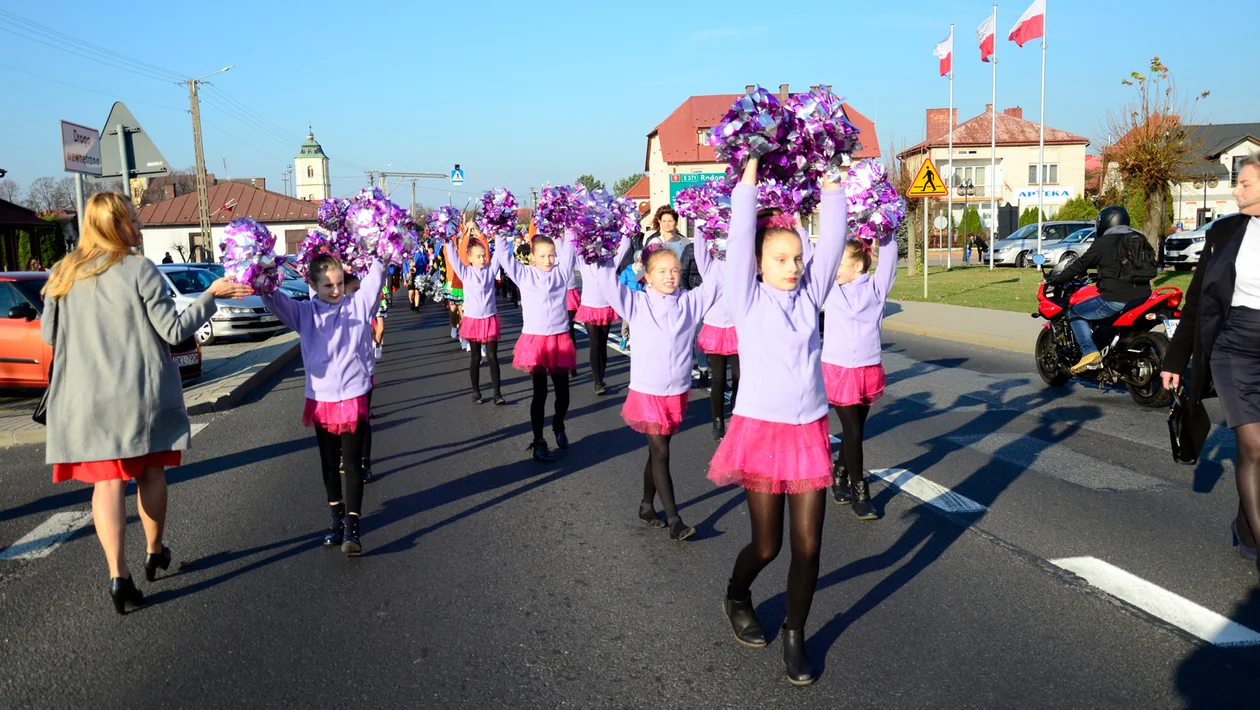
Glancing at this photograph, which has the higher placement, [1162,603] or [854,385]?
[854,385]

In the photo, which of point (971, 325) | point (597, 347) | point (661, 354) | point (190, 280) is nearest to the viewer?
point (661, 354)

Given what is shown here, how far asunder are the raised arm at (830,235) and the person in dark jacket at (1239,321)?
2036mm

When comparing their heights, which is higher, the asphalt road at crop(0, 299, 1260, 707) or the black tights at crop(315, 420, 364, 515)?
the black tights at crop(315, 420, 364, 515)

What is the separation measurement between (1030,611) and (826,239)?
1.96 metres

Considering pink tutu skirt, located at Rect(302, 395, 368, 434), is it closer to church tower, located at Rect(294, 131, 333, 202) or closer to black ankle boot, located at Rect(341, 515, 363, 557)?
black ankle boot, located at Rect(341, 515, 363, 557)

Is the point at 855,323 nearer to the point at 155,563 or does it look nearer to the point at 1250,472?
the point at 1250,472

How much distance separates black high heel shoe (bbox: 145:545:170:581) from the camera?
5.04 meters

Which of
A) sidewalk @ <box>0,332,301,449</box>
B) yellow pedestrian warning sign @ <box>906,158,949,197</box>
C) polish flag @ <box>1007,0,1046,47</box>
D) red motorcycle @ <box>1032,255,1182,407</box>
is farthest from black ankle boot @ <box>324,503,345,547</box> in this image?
polish flag @ <box>1007,0,1046,47</box>

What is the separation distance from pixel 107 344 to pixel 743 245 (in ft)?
9.39

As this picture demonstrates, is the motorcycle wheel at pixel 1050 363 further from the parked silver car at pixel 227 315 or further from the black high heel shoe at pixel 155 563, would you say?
the parked silver car at pixel 227 315

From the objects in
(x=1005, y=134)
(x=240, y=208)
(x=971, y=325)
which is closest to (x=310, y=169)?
(x=240, y=208)

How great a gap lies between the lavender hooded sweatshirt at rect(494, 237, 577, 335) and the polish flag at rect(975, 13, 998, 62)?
30.5 meters

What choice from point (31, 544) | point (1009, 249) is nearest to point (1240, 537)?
point (31, 544)

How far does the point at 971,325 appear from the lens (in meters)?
16.6
